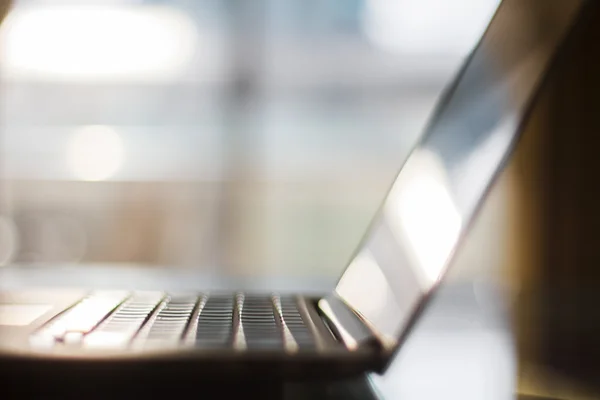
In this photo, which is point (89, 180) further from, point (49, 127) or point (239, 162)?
point (239, 162)

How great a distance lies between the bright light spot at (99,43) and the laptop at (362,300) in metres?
1.58

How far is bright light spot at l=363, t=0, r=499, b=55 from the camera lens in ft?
6.34

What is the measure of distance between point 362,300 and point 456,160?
0.13 metres

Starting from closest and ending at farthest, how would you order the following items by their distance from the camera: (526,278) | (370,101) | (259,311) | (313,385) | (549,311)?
(313,385) < (259,311) < (549,311) < (526,278) < (370,101)

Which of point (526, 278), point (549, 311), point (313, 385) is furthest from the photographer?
point (526, 278)

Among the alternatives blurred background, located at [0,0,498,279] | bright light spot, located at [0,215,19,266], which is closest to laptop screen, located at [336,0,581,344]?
blurred background, located at [0,0,498,279]

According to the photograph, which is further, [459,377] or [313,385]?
[459,377]

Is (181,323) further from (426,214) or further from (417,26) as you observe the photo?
(417,26)

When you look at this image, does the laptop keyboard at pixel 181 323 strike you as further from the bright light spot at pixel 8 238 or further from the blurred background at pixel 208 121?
the bright light spot at pixel 8 238

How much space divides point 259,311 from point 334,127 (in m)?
1.56

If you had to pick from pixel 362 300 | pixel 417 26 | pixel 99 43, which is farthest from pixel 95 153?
pixel 362 300

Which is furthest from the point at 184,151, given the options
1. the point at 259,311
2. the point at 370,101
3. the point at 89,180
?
the point at 259,311

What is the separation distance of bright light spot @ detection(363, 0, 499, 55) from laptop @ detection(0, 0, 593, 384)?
1480mm

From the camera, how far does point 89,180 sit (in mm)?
2021
